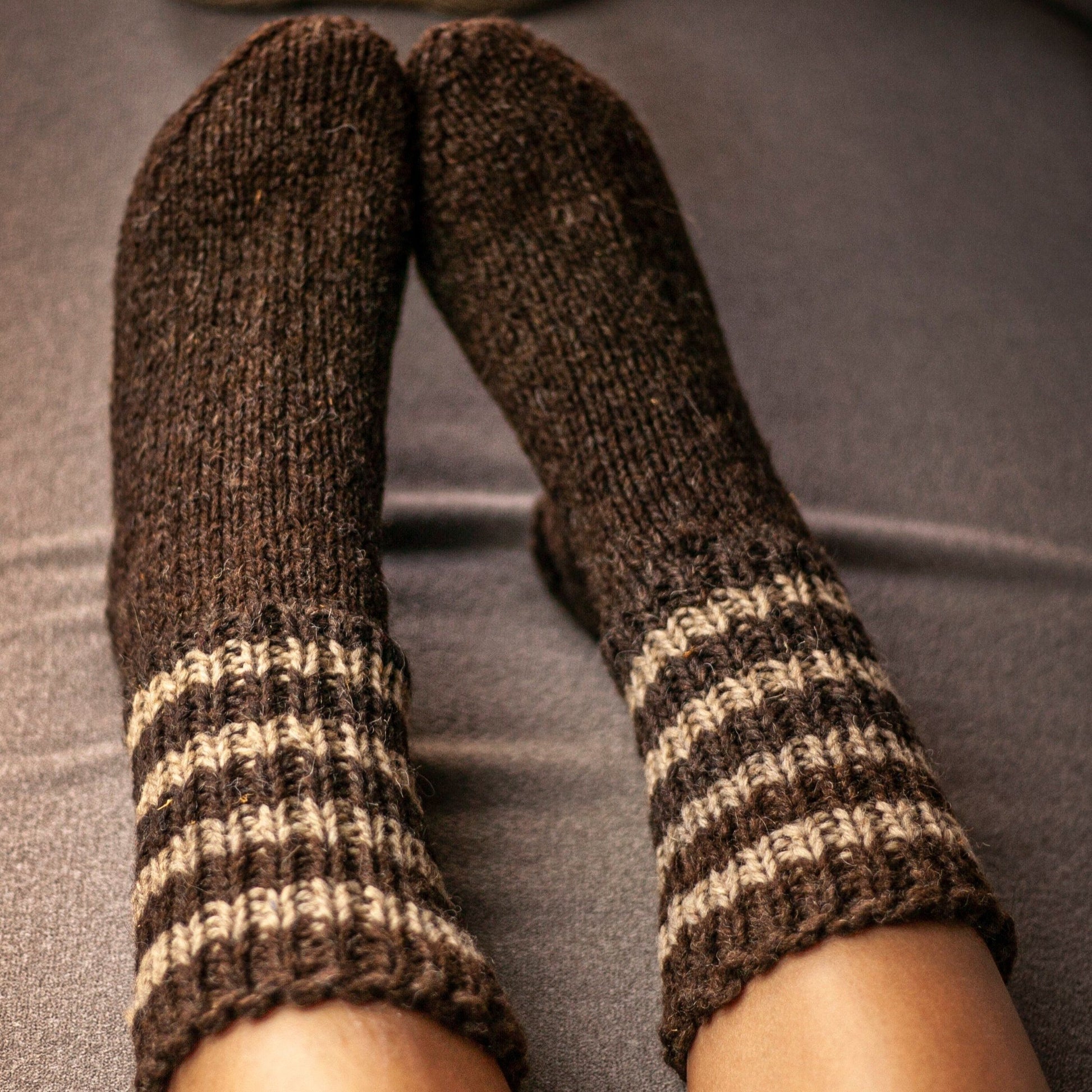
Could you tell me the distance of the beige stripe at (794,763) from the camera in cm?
50

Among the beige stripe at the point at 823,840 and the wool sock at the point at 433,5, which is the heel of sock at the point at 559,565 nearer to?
the beige stripe at the point at 823,840

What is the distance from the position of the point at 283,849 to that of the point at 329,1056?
0.29 feet

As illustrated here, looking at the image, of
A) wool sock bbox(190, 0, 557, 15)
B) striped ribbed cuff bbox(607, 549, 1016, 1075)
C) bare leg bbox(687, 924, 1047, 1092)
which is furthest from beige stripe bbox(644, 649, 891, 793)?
wool sock bbox(190, 0, 557, 15)

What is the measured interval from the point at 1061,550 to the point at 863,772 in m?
0.35

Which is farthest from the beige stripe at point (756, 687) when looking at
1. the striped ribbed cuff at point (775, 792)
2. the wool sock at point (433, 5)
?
the wool sock at point (433, 5)

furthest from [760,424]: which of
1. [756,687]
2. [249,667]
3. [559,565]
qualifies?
[249,667]

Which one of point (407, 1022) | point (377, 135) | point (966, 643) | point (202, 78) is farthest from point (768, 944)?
point (202, 78)

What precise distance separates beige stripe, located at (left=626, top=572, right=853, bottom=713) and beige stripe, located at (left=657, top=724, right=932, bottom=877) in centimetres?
7

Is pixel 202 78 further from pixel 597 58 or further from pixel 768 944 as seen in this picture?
pixel 768 944

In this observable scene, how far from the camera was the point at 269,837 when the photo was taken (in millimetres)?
456

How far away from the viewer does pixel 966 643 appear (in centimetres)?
70

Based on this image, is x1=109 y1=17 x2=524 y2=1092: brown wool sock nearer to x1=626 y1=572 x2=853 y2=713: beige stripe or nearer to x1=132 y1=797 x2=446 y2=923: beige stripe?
x1=132 y1=797 x2=446 y2=923: beige stripe

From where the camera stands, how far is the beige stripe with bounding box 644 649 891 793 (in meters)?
0.53

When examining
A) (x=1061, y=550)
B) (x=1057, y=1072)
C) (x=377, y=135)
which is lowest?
(x=1057, y=1072)
